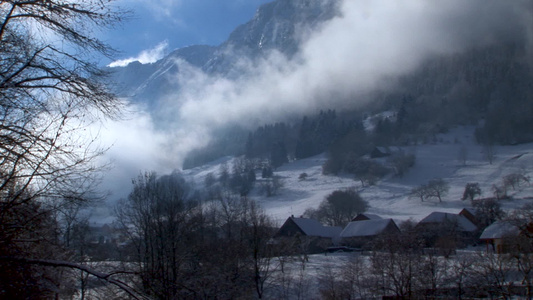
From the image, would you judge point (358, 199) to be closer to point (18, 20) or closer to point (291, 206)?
point (291, 206)

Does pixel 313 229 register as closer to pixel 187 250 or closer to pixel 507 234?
pixel 507 234

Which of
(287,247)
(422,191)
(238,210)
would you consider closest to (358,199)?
(422,191)

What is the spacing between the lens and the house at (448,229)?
50.7 metres

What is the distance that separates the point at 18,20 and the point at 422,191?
9219 cm

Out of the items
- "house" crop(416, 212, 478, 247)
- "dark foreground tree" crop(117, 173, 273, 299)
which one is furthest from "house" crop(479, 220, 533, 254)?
"dark foreground tree" crop(117, 173, 273, 299)

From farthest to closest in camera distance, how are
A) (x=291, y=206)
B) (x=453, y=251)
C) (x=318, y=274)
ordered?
(x=291, y=206) < (x=453, y=251) < (x=318, y=274)

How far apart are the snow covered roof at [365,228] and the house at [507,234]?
43.4 ft

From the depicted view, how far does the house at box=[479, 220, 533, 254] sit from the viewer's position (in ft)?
99.2

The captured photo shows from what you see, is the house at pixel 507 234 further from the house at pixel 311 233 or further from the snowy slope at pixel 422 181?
the snowy slope at pixel 422 181

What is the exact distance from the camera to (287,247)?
4303cm

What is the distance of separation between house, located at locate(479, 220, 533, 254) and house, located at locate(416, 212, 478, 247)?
3305mm

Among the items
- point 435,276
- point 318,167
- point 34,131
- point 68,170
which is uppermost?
point 318,167

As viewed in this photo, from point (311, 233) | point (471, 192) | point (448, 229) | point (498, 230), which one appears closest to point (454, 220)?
point (448, 229)

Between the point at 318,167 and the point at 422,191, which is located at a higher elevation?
the point at 318,167
